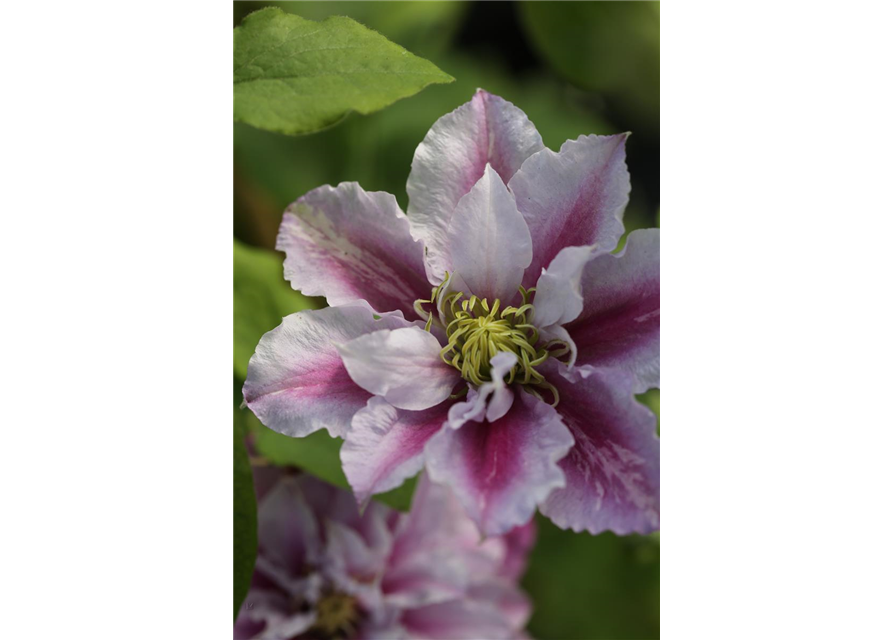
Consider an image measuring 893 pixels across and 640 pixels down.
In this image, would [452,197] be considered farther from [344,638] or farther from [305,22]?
[344,638]

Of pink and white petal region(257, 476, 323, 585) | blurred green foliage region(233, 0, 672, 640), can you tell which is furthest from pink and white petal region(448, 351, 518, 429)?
pink and white petal region(257, 476, 323, 585)

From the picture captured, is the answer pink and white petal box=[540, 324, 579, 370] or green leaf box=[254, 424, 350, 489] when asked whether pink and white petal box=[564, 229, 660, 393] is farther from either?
green leaf box=[254, 424, 350, 489]

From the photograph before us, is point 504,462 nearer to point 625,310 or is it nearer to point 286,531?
point 625,310

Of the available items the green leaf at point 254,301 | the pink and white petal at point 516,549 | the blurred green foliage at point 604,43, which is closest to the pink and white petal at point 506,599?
the pink and white petal at point 516,549

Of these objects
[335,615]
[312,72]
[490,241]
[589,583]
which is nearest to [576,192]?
[490,241]

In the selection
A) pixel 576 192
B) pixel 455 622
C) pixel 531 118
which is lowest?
pixel 455 622

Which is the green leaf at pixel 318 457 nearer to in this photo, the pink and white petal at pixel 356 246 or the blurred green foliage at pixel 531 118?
the blurred green foliage at pixel 531 118
